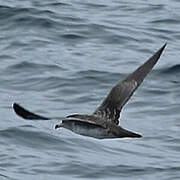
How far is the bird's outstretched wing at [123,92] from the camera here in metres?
9.91

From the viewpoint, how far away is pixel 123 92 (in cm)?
1009

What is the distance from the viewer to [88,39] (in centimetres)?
1545

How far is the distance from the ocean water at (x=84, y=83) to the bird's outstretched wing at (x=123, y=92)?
31.4 inches

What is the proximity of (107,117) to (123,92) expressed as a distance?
51cm

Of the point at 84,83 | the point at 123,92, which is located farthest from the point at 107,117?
the point at 84,83

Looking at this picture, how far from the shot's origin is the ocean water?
10.7 metres

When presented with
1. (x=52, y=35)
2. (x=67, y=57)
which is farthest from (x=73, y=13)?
(x=67, y=57)

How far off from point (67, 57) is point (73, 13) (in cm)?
268

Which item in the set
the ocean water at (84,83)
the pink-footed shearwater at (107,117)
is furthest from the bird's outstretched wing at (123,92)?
the ocean water at (84,83)

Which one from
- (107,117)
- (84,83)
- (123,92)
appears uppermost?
(123,92)

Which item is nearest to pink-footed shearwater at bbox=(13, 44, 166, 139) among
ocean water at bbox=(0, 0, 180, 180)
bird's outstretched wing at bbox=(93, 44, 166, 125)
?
bird's outstretched wing at bbox=(93, 44, 166, 125)

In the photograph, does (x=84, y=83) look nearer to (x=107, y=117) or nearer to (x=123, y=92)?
(x=123, y=92)

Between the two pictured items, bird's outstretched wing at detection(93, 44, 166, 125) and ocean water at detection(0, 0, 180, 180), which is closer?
bird's outstretched wing at detection(93, 44, 166, 125)

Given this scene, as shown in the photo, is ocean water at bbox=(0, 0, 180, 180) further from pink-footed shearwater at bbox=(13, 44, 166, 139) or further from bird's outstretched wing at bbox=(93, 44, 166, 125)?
bird's outstretched wing at bbox=(93, 44, 166, 125)
